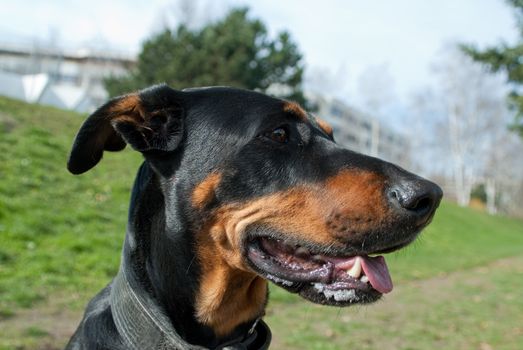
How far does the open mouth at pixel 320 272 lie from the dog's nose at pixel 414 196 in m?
0.36

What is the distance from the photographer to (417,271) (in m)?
13.5

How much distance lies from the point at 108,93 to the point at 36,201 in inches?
679

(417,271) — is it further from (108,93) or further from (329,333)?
(108,93)

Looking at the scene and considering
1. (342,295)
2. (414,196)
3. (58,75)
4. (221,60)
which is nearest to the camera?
(414,196)

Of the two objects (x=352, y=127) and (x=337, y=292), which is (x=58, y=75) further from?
(x=337, y=292)

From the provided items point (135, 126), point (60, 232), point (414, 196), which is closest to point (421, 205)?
point (414, 196)

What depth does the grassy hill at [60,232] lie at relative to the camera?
21.1 feet

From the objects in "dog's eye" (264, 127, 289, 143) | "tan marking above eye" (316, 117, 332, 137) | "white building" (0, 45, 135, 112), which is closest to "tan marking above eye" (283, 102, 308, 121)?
"dog's eye" (264, 127, 289, 143)

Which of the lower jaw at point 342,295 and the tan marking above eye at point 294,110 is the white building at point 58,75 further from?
the lower jaw at point 342,295

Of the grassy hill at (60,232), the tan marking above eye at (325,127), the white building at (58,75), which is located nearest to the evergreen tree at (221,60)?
the white building at (58,75)

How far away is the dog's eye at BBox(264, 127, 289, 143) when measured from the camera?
9.37ft

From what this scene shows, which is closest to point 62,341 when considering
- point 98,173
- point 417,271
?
point 98,173

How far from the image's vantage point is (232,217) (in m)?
2.74

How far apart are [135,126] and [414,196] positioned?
149 cm
